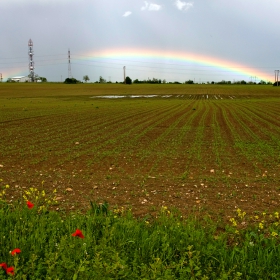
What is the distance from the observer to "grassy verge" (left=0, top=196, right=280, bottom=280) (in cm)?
313

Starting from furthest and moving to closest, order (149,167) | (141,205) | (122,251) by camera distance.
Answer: (149,167), (141,205), (122,251)

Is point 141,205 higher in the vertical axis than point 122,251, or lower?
lower

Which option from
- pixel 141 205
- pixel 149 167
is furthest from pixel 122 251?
pixel 149 167

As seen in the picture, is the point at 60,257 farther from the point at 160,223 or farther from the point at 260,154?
the point at 260,154

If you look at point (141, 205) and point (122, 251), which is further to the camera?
point (141, 205)

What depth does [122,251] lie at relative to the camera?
145 inches

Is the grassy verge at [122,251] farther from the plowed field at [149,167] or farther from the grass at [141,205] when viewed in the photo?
the plowed field at [149,167]

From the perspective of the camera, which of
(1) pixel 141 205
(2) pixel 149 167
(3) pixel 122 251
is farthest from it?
(2) pixel 149 167

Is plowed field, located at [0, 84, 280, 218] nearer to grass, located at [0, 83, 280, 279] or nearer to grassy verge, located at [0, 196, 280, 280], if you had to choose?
grass, located at [0, 83, 280, 279]

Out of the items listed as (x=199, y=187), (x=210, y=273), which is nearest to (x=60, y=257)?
(x=210, y=273)

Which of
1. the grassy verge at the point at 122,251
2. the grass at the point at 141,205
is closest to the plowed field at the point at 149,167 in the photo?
the grass at the point at 141,205

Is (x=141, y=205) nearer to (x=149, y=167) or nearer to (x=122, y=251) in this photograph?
(x=122, y=251)

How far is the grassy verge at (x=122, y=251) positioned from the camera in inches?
123

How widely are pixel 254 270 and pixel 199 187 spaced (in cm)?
394
